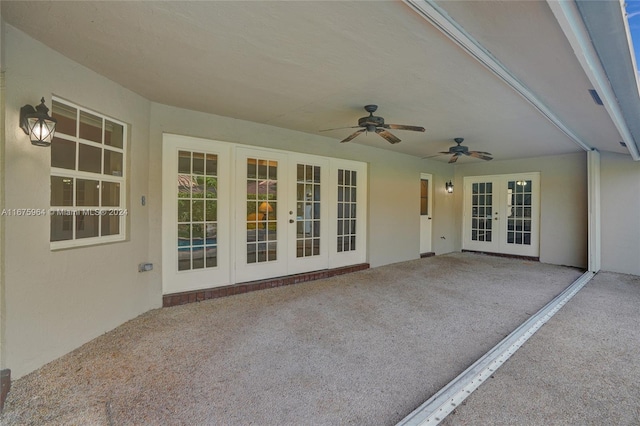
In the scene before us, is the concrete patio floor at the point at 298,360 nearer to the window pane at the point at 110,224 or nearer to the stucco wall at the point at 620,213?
the window pane at the point at 110,224

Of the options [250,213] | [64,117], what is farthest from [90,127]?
[250,213]

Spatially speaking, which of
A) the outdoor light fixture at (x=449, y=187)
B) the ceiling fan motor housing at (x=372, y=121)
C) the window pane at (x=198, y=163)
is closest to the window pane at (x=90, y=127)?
the window pane at (x=198, y=163)

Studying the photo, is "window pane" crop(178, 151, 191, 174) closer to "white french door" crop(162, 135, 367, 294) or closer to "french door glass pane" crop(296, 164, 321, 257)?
"white french door" crop(162, 135, 367, 294)

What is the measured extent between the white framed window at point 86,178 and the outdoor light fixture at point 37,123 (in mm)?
288

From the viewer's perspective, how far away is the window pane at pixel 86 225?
263cm

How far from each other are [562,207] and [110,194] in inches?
326

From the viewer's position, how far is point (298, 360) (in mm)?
2340

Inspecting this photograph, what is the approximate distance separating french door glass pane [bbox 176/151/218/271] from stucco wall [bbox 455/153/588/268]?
7.08 metres

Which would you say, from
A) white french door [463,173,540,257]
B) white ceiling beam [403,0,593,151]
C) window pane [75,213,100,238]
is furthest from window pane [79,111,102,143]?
white french door [463,173,540,257]

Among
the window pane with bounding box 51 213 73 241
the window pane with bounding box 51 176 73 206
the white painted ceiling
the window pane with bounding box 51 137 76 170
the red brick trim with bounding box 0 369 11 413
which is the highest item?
the white painted ceiling

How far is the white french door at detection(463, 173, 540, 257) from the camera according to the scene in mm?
6734

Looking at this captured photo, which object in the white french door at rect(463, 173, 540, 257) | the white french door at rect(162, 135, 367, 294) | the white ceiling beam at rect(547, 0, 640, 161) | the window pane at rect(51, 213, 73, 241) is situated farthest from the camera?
the white french door at rect(463, 173, 540, 257)

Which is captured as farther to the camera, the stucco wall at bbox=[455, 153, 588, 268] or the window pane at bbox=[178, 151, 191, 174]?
→ the stucco wall at bbox=[455, 153, 588, 268]

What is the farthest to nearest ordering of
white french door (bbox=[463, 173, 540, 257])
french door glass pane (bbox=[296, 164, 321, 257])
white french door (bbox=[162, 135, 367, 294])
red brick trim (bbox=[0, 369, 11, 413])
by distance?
white french door (bbox=[463, 173, 540, 257])
french door glass pane (bbox=[296, 164, 321, 257])
white french door (bbox=[162, 135, 367, 294])
red brick trim (bbox=[0, 369, 11, 413])
